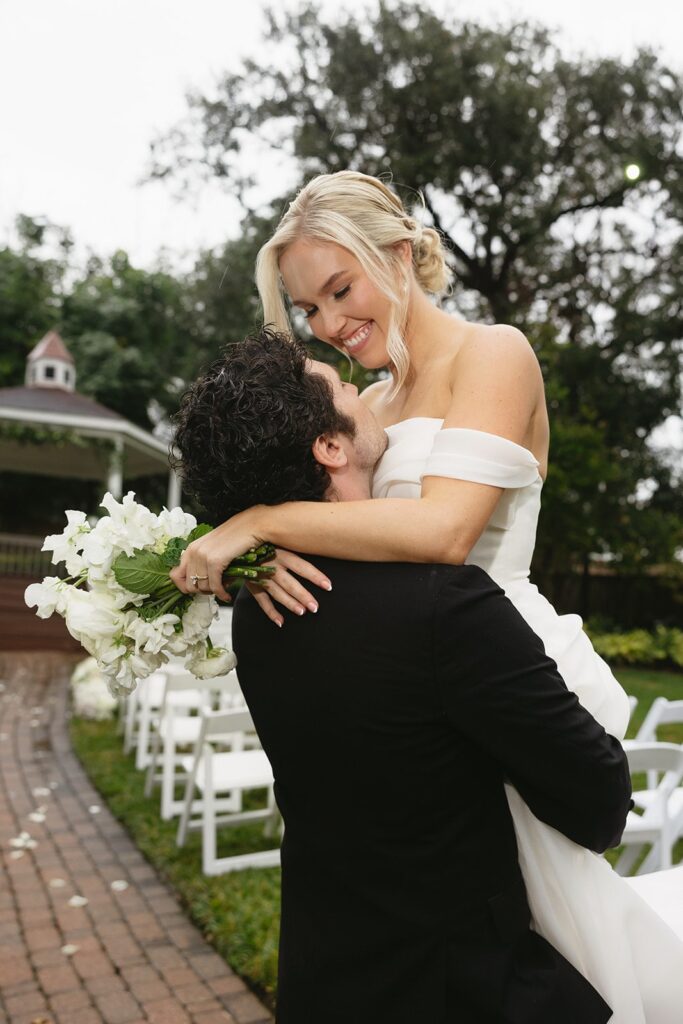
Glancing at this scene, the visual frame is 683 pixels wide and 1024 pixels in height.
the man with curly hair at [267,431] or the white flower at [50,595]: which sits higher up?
the man with curly hair at [267,431]

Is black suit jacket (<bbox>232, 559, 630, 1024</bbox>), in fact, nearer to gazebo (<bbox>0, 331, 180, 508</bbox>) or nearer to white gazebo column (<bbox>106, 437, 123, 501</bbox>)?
gazebo (<bbox>0, 331, 180, 508</bbox>)

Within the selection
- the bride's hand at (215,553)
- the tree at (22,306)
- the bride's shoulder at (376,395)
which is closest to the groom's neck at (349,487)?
the bride's hand at (215,553)

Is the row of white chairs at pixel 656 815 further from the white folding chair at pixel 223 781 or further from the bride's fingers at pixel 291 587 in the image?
the bride's fingers at pixel 291 587

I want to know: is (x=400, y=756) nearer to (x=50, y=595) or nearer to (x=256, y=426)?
(x=256, y=426)

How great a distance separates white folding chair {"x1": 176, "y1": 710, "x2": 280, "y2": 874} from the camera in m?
4.84

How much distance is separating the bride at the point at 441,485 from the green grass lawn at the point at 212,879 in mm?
2759

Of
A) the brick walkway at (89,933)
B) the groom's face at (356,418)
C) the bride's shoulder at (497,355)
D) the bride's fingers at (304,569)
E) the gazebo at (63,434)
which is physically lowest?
the brick walkway at (89,933)

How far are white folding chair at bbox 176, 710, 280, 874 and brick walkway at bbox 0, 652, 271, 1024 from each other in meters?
0.37

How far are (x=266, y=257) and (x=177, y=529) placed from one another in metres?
1.09

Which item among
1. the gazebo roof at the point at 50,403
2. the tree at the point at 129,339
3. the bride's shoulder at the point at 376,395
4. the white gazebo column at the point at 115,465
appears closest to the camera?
the bride's shoulder at the point at 376,395

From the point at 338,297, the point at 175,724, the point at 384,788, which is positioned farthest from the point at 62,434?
the point at 384,788

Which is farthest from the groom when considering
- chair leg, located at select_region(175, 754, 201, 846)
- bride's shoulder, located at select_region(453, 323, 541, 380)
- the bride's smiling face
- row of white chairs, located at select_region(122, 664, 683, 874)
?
chair leg, located at select_region(175, 754, 201, 846)

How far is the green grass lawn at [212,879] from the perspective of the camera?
413 centimetres

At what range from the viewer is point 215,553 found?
1613mm
